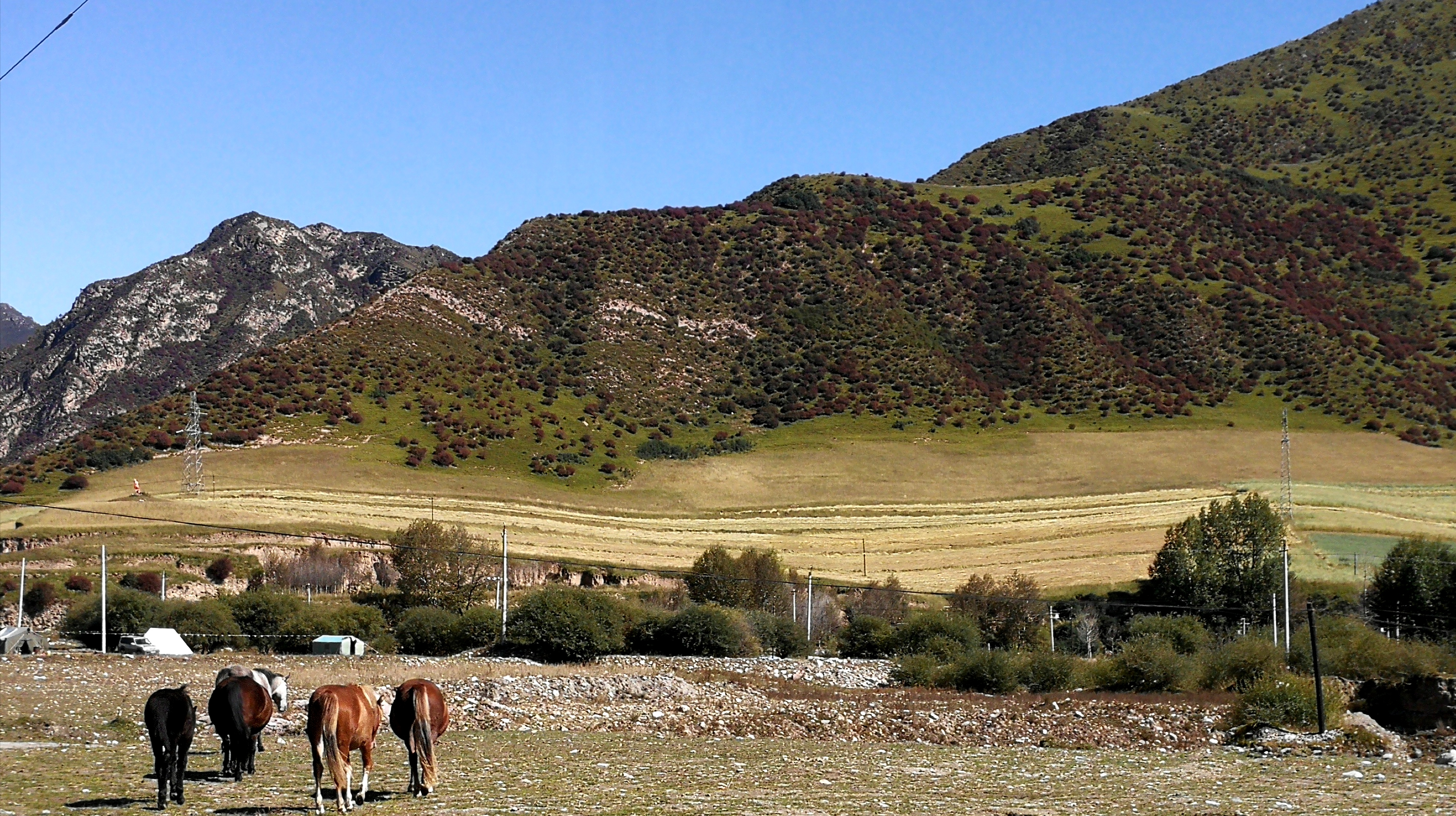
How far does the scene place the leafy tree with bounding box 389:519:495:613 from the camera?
5494 cm

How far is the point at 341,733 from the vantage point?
578 inches

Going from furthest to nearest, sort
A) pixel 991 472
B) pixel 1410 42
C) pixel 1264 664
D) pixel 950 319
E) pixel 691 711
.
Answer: pixel 1410 42, pixel 950 319, pixel 991 472, pixel 1264 664, pixel 691 711

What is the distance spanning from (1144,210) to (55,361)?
136m

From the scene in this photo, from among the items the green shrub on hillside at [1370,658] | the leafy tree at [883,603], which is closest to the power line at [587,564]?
the leafy tree at [883,603]

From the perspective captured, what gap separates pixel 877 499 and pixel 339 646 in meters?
51.8

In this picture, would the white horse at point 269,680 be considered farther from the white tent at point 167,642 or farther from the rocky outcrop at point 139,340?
the rocky outcrop at point 139,340

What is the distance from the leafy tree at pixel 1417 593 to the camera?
52.3 m

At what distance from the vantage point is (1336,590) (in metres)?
56.5

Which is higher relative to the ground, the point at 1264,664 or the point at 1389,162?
the point at 1389,162

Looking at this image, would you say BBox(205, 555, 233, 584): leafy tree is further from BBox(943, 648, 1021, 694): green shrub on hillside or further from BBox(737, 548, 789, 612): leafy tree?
BBox(943, 648, 1021, 694): green shrub on hillside

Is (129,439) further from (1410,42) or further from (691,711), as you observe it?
(1410,42)

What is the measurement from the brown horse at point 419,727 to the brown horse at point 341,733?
1.97 ft

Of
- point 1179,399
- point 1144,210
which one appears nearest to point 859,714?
point 1179,399

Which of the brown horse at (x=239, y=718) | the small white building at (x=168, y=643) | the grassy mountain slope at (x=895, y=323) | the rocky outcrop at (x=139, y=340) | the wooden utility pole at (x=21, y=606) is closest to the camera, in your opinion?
the brown horse at (x=239, y=718)
